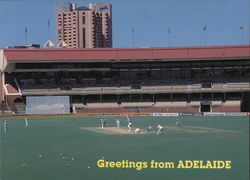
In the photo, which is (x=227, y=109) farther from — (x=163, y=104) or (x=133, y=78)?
(x=133, y=78)

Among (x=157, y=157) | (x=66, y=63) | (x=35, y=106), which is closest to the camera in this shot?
(x=157, y=157)

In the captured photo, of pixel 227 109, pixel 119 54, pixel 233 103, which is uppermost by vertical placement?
pixel 119 54

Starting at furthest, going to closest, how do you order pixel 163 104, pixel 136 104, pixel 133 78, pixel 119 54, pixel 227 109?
pixel 133 78, pixel 136 104, pixel 163 104, pixel 119 54, pixel 227 109

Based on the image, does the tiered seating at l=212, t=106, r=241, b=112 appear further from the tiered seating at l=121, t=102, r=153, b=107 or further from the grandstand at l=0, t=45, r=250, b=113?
the tiered seating at l=121, t=102, r=153, b=107

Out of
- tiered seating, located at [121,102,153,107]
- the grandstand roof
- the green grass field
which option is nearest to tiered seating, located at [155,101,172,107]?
tiered seating, located at [121,102,153,107]

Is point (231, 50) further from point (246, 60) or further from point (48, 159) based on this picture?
point (48, 159)

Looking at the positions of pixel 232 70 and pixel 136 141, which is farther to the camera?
pixel 232 70

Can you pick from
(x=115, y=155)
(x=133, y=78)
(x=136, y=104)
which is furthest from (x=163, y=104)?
(x=115, y=155)

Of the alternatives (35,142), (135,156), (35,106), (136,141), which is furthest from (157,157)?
(35,106)
